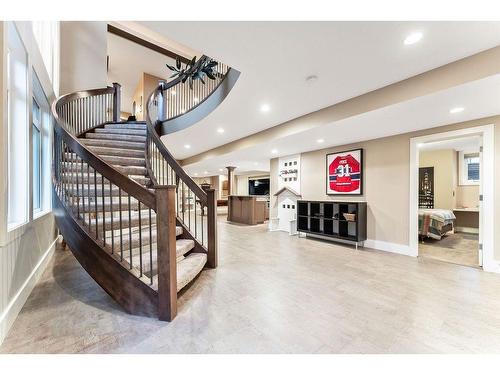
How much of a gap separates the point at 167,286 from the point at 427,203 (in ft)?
26.5

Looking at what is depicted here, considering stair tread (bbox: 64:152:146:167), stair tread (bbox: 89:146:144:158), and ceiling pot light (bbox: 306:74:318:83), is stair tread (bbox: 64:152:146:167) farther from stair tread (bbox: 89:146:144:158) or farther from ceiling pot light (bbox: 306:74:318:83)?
ceiling pot light (bbox: 306:74:318:83)

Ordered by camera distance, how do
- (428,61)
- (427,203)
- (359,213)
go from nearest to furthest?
(428,61) → (359,213) → (427,203)

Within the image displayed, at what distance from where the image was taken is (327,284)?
2576 mm

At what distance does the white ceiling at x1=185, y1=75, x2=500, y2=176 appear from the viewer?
7.70ft

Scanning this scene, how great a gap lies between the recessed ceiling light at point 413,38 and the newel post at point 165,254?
7.70ft

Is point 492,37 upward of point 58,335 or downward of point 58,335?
upward

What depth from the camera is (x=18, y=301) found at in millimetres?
1905

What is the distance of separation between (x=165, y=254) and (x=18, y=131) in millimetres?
2088

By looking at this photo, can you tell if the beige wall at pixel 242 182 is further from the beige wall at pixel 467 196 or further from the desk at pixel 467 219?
the desk at pixel 467 219

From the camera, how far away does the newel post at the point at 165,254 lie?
1.79 m

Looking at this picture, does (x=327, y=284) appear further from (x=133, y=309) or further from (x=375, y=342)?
(x=133, y=309)

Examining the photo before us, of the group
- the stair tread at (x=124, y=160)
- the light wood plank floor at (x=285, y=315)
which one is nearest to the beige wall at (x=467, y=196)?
the light wood plank floor at (x=285, y=315)

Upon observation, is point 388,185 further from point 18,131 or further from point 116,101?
point 116,101
